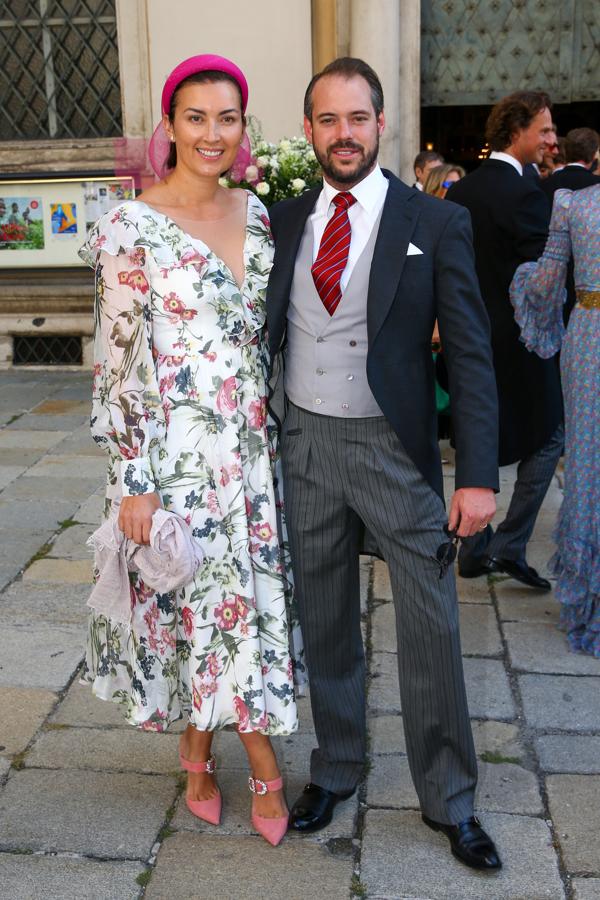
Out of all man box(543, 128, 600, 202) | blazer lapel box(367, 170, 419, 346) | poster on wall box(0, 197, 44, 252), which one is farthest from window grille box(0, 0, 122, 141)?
blazer lapel box(367, 170, 419, 346)

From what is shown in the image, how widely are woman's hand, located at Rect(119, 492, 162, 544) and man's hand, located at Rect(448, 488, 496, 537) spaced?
A: 0.70 meters

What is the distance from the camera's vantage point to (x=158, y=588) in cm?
262

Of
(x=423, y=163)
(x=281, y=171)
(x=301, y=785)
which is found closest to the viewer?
(x=301, y=785)

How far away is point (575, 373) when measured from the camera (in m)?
3.94

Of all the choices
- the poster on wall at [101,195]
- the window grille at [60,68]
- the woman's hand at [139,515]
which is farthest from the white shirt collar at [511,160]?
the window grille at [60,68]

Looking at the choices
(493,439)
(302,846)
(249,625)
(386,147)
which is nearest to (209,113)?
(493,439)

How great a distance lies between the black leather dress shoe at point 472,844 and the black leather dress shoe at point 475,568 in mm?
1871

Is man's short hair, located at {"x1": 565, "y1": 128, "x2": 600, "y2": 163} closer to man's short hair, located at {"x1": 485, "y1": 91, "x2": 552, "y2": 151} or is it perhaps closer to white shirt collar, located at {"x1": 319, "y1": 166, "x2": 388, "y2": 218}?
man's short hair, located at {"x1": 485, "y1": 91, "x2": 552, "y2": 151}

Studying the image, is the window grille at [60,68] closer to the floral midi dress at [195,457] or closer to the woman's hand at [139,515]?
the floral midi dress at [195,457]

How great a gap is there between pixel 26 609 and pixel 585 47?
606 centimetres

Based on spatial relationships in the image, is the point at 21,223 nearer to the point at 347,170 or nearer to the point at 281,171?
the point at 281,171

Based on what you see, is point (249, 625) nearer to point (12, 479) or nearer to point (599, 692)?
point (599, 692)

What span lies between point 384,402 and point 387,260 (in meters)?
0.32

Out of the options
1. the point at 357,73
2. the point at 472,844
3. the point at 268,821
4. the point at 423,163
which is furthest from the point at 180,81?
the point at 423,163
